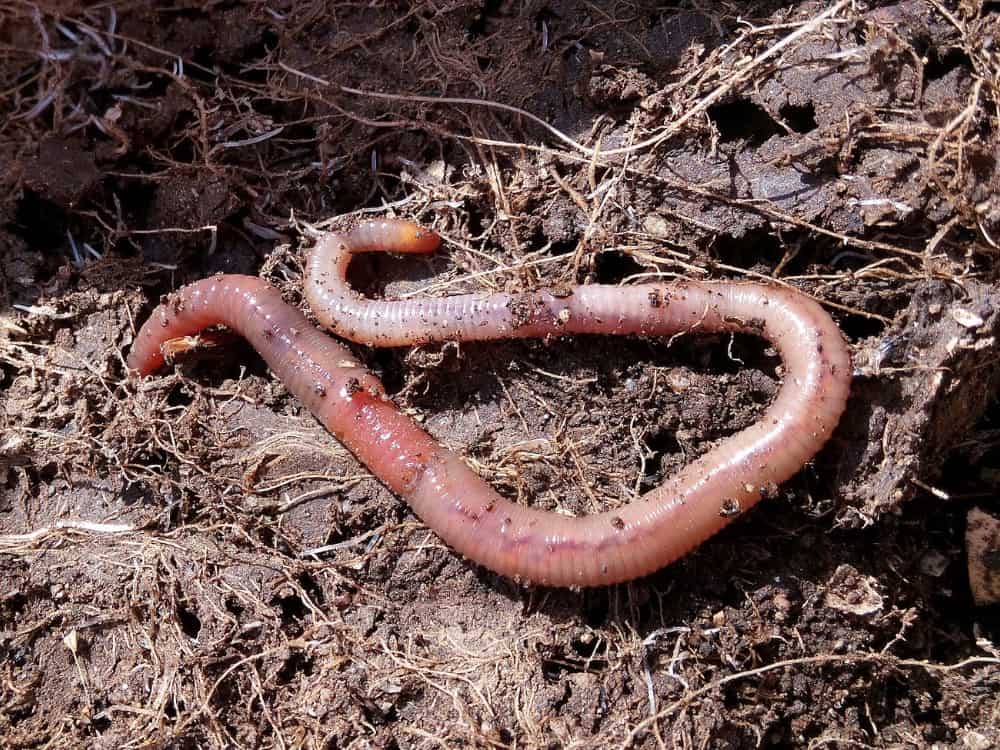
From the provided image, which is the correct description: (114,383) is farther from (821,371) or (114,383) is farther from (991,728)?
(991,728)

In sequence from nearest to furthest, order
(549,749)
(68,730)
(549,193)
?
(549,749)
(68,730)
(549,193)

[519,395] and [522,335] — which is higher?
[522,335]

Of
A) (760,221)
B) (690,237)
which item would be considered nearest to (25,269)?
(690,237)

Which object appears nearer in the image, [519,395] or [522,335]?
[522,335]
